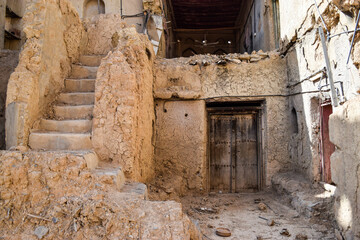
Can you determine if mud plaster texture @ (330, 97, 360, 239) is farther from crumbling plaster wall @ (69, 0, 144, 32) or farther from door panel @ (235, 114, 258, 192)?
crumbling plaster wall @ (69, 0, 144, 32)

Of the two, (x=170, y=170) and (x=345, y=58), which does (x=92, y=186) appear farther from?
(x=345, y=58)

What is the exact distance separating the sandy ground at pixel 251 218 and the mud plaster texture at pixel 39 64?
2.79m

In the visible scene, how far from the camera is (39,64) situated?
3881mm

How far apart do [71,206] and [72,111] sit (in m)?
1.98

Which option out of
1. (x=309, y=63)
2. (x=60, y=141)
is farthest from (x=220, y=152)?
(x=60, y=141)

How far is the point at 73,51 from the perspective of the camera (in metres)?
5.11

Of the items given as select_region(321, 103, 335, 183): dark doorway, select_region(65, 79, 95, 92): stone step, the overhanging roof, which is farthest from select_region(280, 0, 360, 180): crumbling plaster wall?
the overhanging roof

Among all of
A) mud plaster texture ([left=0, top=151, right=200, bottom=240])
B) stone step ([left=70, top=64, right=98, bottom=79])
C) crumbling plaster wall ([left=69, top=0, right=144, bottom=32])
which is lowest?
mud plaster texture ([left=0, top=151, right=200, bottom=240])

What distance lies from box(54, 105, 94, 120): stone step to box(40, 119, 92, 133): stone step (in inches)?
8.6

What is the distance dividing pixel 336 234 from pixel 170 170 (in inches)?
127

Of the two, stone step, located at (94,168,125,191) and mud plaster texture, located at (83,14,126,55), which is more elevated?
mud plaster texture, located at (83,14,126,55)

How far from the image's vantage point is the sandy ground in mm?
3682

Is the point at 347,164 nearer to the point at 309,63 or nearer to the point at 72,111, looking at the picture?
the point at 309,63

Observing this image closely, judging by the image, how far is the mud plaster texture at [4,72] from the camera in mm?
4225
